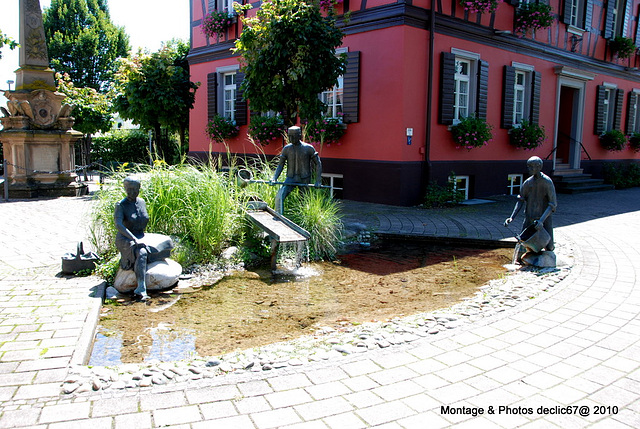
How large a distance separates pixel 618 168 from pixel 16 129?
19.2 meters

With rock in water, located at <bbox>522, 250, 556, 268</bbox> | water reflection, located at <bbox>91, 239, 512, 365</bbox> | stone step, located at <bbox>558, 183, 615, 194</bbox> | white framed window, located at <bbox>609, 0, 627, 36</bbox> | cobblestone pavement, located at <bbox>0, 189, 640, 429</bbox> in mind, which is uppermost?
white framed window, located at <bbox>609, 0, 627, 36</bbox>

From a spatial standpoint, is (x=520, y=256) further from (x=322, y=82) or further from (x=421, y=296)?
(x=322, y=82)

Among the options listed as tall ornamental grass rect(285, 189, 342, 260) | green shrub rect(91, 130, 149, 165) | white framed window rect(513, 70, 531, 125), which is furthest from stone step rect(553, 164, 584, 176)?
green shrub rect(91, 130, 149, 165)

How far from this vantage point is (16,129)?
12539 mm

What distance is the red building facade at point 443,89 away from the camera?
1150 centimetres

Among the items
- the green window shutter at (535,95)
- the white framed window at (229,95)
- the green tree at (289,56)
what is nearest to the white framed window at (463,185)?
the green window shutter at (535,95)

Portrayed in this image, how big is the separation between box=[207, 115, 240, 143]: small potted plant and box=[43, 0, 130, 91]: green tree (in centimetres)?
1834

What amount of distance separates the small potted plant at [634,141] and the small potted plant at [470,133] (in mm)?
10462

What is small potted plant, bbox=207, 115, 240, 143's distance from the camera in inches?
634

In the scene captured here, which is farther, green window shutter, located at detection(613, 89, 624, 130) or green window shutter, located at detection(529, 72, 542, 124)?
green window shutter, located at detection(613, 89, 624, 130)

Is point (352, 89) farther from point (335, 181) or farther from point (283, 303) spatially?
point (283, 303)

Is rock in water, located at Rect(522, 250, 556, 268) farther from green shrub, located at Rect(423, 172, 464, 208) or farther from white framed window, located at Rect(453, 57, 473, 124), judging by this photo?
white framed window, located at Rect(453, 57, 473, 124)

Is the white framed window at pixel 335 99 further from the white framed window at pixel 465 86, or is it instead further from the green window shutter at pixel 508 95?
the green window shutter at pixel 508 95

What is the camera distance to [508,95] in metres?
13.8
